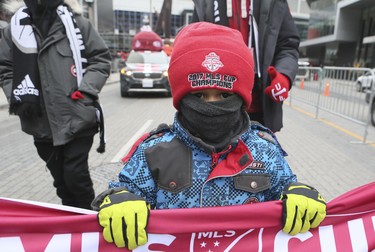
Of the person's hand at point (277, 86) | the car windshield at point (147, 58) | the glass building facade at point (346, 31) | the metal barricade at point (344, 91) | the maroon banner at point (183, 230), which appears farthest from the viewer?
the glass building facade at point (346, 31)

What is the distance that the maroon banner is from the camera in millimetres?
1493

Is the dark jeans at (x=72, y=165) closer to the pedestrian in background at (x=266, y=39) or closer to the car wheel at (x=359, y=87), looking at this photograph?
the pedestrian in background at (x=266, y=39)

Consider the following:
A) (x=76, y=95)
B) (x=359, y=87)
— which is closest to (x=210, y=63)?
(x=76, y=95)

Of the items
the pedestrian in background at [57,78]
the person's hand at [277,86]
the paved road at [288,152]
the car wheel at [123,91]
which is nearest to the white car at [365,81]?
the paved road at [288,152]

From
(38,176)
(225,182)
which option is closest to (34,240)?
(225,182)

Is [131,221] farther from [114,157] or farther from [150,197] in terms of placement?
[114,157]

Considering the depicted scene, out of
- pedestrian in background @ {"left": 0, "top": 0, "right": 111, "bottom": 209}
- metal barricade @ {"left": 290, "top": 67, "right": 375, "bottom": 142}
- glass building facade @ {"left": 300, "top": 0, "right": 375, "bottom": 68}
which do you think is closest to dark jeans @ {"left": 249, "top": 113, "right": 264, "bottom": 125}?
pedestrian in background @ {"left": 0, "top": 0, "right": 111, "bottom": 209}

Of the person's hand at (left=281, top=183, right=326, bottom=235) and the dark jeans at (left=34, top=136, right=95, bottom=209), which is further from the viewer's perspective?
the dark jeans at (left=34, top=136, right=95, bottom=209)

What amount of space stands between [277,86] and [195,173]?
32.6 inches

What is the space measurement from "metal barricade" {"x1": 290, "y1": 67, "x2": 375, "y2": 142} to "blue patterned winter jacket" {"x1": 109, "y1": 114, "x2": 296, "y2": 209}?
6.03 metres

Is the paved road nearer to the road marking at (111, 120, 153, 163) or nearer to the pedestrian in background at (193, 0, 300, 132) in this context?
the road marking at (111, 120, 153, 163)

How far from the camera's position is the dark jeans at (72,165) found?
2729 mm

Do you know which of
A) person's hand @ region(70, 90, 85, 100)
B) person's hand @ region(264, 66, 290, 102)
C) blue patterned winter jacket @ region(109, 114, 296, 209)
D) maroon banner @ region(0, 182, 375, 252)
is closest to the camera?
maroon banner @ region(0, 182, 375, 252)

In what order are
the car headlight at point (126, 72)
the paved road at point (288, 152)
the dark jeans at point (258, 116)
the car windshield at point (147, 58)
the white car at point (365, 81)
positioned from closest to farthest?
the dark jeans at point (258, 116) < the paved road at point (288, 152) < the white car at point (365, 81) < the car headlight at point (126, 72) < the car windshield at point (147, 58)
